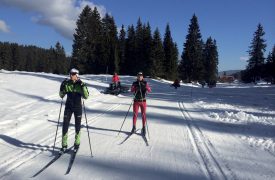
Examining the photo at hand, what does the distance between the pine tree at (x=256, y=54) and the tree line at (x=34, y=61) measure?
193ft

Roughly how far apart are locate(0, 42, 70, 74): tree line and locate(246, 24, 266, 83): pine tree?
58.8m

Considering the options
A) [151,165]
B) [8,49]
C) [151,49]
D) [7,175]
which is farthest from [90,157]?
[8,49]

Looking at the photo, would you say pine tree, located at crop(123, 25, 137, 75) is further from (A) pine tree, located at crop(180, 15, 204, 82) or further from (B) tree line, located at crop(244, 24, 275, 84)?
(B) tree line, located at crop(244, 24, 275, 84)

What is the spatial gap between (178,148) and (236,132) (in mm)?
4071

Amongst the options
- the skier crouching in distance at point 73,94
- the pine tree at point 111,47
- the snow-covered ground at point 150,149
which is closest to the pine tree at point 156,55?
the pine tree at point 111,47

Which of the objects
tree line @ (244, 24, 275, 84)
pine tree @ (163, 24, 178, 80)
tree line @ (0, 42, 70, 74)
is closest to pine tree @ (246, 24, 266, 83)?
tree line @ (244, 24, 275, 84)

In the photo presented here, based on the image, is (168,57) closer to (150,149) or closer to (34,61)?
(150,149)

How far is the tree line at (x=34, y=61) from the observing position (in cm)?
11588

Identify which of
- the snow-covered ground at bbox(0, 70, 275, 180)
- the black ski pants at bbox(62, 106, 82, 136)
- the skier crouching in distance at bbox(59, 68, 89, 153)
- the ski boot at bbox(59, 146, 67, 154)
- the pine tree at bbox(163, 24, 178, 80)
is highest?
the pine tree at bbox(163, 24, 178, 80)

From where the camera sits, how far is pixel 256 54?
78250mm

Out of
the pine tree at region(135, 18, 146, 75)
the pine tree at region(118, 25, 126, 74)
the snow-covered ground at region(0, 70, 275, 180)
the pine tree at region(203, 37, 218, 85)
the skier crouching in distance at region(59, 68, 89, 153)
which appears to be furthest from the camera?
the pine tree at region(203, 37, 218, 85)

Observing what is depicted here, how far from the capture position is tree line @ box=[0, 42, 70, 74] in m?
116

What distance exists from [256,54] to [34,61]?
347 feet

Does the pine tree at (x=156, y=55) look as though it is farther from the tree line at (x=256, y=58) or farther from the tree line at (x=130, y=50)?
the tree line at (x=256, y=58)
